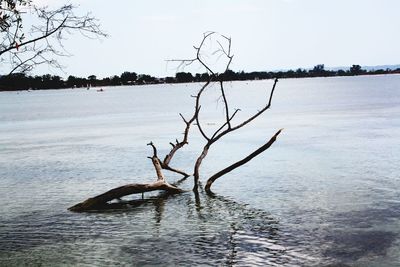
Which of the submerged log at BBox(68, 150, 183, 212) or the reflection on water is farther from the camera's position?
the submerged log at BBox(68, 150, 183, 212)

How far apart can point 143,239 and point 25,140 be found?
33433 mm

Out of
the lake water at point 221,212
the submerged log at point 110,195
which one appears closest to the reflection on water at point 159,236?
the lake water at point 221,212

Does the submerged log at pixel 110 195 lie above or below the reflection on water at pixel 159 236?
above

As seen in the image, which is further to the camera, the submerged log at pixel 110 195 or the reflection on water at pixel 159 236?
the submerged log at pixel 110 195

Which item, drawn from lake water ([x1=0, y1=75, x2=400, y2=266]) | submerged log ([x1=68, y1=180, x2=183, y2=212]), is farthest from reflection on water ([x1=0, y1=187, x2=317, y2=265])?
submerged log ([x1=68, y1=180, x2=183, y2=212])

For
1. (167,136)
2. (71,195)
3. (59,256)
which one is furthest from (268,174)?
(167,136)

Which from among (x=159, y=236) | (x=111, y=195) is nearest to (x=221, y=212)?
(x=159, y=236)

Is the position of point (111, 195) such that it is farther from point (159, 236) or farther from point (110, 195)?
point (159, 236)

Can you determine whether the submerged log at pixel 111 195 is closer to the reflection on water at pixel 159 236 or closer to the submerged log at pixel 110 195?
the submerged log at pixel 110 195

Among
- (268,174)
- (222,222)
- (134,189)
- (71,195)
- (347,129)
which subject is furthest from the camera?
(347,129)

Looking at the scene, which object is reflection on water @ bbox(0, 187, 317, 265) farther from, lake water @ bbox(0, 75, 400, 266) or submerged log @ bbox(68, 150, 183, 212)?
submerged log @ bbox(68, 150, 183, 212)

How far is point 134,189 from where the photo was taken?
19.0m

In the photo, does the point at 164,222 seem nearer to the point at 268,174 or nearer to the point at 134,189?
the point at 134,189

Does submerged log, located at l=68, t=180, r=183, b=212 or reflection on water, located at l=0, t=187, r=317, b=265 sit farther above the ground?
submerged log, located at l=68, t=180, r=183, b=212
